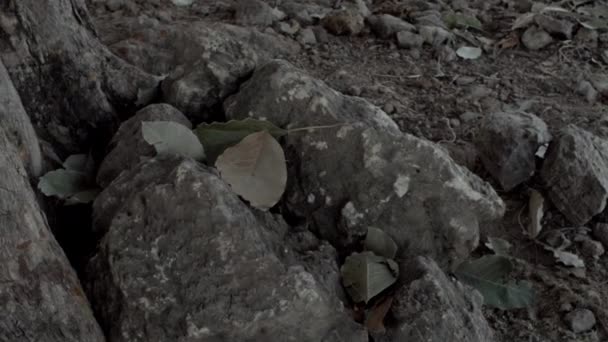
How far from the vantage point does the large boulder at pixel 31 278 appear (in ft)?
4.25

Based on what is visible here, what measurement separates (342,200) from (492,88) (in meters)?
1.41

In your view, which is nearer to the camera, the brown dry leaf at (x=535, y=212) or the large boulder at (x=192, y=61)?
the large boulder at (x=192, y=61)

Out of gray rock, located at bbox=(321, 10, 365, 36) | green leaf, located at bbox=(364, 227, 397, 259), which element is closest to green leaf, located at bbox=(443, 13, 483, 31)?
gray rock, located at bbox=(321, 10, 365, 36)

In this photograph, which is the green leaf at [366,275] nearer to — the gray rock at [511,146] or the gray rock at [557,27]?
the gray rock at [511,146]

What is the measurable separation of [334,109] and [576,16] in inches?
78.7

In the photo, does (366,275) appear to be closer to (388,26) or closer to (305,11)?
(388,26)

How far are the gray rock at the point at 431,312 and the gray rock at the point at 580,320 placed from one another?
42cm

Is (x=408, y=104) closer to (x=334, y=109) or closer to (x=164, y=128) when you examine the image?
(x=334, y=109)

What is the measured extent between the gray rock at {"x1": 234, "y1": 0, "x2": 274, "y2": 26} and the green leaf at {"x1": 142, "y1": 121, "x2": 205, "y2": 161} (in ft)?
5.60

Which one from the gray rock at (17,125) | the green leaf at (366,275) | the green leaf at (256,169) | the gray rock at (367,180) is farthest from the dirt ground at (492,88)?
the gray rock at (17,125)

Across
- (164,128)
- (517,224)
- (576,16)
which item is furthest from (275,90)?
(576,16)

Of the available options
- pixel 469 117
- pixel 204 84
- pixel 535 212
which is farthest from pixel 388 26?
pixel 204 84

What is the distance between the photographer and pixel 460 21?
3.35 m

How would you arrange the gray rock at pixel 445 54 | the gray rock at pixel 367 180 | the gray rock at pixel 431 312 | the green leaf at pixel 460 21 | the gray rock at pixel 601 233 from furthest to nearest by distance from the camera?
the green leaf at pixel 460 21 → the gray rock at pixel 445 54 → the gray rock at pixel 601 233 → the gray rock at pixel 367 180 → the gray rock at pixel 431 312
